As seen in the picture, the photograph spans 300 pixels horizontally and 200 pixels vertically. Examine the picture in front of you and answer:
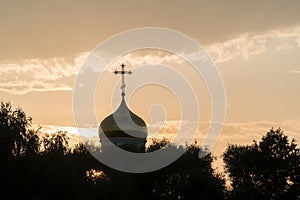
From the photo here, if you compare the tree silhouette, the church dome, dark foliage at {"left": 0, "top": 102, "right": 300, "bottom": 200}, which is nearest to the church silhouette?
the church dome

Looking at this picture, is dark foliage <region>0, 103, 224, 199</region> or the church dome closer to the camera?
dark foliage <region>0, 103, 224, 199</region>

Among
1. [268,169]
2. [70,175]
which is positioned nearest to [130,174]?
[70,175]

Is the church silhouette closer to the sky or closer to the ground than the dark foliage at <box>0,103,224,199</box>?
closer to the sky

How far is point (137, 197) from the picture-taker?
1921 inches

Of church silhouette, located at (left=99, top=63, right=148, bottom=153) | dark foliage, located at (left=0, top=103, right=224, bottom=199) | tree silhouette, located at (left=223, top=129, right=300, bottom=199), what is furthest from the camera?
church silhouette, located at (left=99, top=63, right=148, bottom=153)

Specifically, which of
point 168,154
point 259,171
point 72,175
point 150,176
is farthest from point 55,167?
point 259,171

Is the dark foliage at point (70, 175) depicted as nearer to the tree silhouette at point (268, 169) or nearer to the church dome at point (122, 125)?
the tree silhouette at point (268, 169)

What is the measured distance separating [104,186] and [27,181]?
666 centimetres

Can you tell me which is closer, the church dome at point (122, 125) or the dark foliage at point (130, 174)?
the dark foliage at point (130, 174)

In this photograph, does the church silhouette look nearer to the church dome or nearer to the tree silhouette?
the church dome

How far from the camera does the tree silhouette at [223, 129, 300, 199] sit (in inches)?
2238

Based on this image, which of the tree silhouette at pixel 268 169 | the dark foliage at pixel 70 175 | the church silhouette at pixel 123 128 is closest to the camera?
the dark foliage at pixel 70 175

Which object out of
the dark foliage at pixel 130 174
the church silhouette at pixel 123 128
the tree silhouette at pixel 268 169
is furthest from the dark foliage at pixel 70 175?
the church silhouette at pixel 123 128

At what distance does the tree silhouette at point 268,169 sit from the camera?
56844 millimetres
